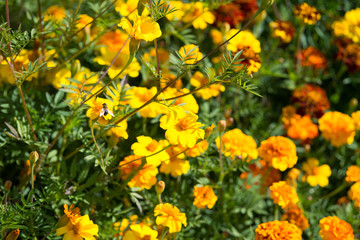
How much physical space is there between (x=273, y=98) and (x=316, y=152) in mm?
384

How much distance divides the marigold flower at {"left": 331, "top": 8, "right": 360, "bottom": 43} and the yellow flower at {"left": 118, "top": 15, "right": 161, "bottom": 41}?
1.34 meters

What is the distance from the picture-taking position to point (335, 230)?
122 cm

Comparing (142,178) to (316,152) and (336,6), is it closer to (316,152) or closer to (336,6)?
(316,152)

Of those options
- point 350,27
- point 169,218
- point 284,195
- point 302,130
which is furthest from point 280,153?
point 350,27

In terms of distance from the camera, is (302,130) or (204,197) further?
(302,130)

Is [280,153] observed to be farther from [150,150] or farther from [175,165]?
[150,150]

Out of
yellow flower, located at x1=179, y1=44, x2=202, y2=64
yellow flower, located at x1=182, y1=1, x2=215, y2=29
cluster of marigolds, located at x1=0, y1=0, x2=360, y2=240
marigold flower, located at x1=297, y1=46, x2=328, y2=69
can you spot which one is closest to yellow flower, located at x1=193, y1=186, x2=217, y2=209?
cluster of marigolds, located at x1=0, y1=0, x2=360, y2=240

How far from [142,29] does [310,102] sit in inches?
40.8

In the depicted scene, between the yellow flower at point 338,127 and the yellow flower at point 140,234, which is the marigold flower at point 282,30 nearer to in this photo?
the yellow flower at point 338,127

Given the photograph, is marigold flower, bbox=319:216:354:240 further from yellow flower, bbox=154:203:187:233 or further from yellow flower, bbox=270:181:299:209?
yellow flower, bbox=154:203:187:233

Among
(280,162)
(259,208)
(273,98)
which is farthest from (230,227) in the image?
(273,98)

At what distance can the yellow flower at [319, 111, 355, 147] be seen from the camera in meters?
1.67

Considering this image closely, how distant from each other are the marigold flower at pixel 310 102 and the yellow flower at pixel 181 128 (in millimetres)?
845

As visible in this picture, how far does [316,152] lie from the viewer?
1.95m
